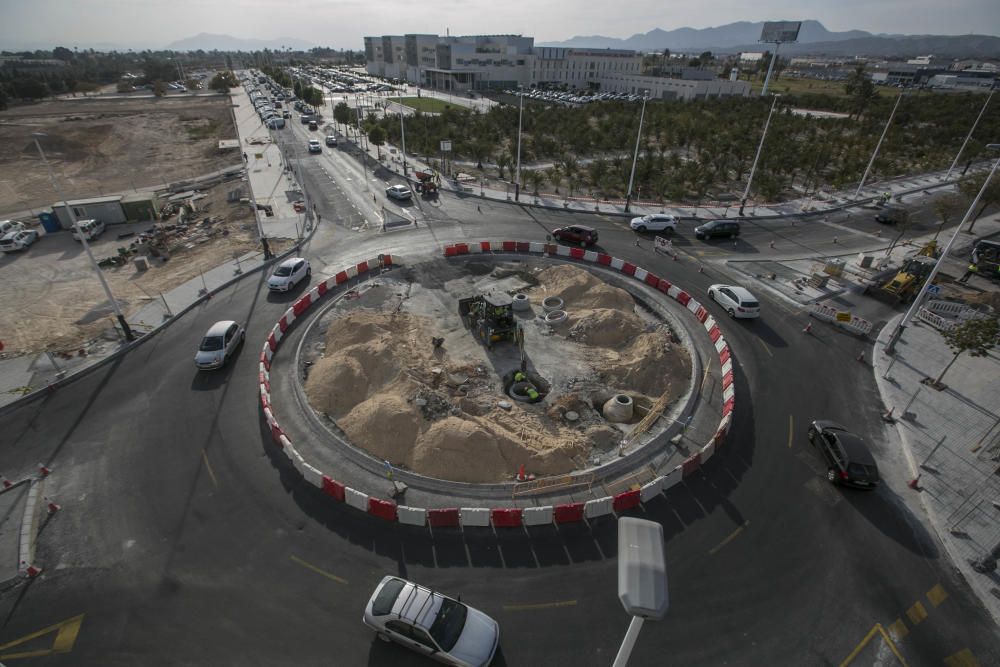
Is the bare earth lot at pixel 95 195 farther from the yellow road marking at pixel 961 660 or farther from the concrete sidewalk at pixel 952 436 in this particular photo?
the concrete sidewalk at pixel 952 436

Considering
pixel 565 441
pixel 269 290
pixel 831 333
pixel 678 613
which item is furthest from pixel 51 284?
pixel 831 333

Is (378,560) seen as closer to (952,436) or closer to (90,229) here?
(952,436)

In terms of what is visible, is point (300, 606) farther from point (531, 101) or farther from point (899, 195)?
point (531, 101)

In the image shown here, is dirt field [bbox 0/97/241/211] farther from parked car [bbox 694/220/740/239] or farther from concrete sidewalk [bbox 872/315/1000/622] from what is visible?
concrete sidewalk [bbox 872/315/1000/622]

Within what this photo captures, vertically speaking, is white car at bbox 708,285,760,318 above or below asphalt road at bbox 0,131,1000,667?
above

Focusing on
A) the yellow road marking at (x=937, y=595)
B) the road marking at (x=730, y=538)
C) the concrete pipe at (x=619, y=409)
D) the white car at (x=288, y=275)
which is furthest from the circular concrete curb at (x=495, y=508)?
the yellow road marking at (x=937, y=595)

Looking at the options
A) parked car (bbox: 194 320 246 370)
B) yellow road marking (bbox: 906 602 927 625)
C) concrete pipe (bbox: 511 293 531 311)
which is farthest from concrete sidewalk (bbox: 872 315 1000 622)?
parked car (bbox: 194 320 246 370)
